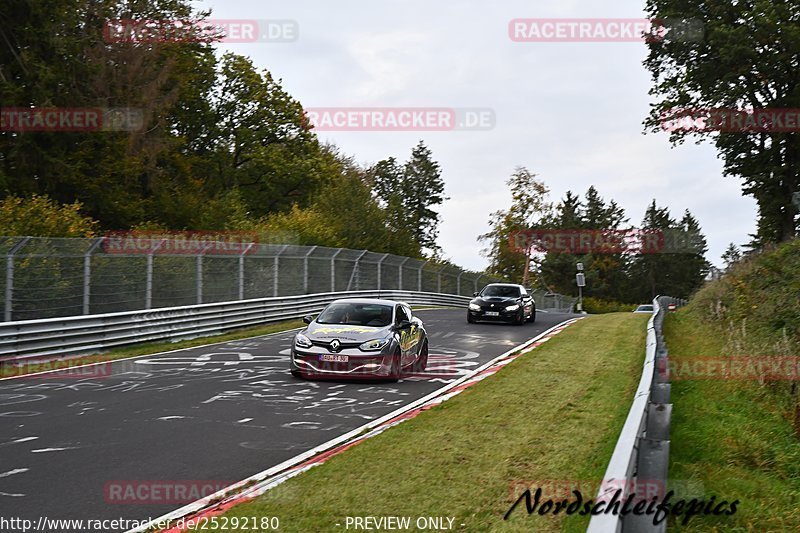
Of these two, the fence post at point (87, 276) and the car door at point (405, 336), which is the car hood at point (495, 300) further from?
the fence post at point (87, 276)

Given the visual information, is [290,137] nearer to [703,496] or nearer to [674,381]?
[674,381]

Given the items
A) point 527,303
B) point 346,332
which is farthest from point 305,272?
point 346,332

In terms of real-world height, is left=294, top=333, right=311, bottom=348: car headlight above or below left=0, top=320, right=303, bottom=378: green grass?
above

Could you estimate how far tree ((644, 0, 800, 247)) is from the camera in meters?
35.3

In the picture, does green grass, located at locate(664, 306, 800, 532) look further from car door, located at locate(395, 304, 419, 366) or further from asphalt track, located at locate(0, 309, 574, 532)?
car door, located at locate(395, 304, 419, 366)

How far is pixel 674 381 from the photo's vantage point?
499 inches

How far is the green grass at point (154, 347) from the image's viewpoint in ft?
49.6

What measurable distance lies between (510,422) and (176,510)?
4396 mm

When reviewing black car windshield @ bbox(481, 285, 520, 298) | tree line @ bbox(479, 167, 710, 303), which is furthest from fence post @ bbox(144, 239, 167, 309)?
tree line @ bbox(479, 167, 710, 303)

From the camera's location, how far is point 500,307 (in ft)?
86.2

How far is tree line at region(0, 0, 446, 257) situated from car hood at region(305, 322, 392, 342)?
32.4 feet

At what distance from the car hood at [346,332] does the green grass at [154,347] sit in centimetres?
527

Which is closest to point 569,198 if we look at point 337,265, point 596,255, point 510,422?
point 596,255

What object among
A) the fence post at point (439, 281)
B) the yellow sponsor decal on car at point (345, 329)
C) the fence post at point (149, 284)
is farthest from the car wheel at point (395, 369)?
the fence post at point (439, 281)
